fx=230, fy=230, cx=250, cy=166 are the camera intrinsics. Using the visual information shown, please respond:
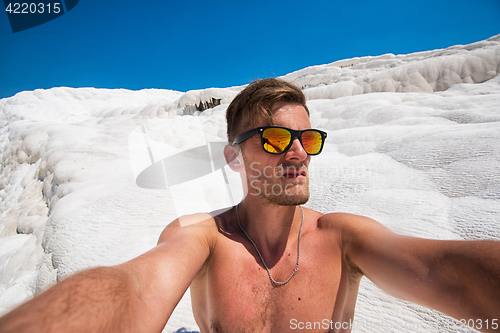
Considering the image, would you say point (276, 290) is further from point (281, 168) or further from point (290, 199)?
point (281, 168)

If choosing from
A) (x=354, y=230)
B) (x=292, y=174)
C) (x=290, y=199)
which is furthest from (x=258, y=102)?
(x=354, y=230)

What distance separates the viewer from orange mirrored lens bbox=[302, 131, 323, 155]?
1.37m

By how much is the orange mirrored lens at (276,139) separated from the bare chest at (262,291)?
0.57m

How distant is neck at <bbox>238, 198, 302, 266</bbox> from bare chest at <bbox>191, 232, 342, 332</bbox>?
0.07 metres

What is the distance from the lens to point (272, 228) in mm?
1350

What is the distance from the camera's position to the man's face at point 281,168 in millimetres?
1246

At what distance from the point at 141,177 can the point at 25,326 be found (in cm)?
387

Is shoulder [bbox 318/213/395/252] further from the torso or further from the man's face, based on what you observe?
the man's face

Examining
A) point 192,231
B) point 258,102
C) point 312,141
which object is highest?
point 258,102

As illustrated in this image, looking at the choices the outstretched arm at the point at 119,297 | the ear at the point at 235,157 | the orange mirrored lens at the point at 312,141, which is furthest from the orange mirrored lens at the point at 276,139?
the outstretched arm at the point at 119,297

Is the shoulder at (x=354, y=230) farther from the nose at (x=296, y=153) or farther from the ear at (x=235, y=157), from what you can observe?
the ear at (x=235, y=157)

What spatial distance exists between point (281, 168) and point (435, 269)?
0.76m

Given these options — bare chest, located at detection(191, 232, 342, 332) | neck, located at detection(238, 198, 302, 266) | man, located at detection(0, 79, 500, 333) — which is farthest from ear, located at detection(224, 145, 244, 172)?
bare chest, located at detection(191, 232, 342, 332)

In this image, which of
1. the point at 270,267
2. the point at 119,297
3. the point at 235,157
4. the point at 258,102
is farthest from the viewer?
the point at 235,157
